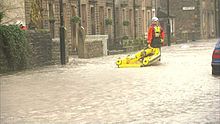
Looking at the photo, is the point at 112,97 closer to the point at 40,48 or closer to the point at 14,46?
the point at 14,46

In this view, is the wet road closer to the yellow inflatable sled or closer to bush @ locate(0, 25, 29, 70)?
bush @ locate(0, 25, 29, 70)

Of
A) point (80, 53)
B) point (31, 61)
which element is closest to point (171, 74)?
point (31, 61)

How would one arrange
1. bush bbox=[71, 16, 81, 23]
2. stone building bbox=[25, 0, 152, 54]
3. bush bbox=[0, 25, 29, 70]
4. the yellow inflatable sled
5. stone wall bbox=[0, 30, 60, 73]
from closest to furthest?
bush bbox=[0, 25, 29, 70], the yellow inflatable sled, stone wall bbox=[0, 30, 60, 73], stone building bbox=[25, 0, 152, 54], bush bbox=[71, 16, 81, 23]

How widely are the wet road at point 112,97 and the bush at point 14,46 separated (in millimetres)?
1219

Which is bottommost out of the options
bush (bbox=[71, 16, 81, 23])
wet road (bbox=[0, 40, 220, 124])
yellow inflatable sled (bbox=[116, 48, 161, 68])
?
wet road (bbox=[0, 40, 220, 124])

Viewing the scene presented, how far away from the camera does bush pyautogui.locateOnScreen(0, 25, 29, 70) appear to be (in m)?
20.1

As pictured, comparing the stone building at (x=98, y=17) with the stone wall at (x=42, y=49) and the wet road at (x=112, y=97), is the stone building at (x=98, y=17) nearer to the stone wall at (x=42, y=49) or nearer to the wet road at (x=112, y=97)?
the stone wall at (x=42, y=49)

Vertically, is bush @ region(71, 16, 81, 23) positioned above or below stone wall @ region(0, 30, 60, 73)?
above

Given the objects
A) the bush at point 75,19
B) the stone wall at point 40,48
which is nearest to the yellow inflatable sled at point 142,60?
the stone wall at point 40,48

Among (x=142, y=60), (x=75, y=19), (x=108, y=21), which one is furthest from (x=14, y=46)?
(x=108, y=21)

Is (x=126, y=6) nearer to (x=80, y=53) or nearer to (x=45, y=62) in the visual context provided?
(x=80, y=53)

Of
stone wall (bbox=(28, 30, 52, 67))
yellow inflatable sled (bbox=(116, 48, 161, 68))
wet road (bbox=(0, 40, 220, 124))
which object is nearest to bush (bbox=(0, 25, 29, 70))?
stone wall (bbox=(28, 30, 52, 67))

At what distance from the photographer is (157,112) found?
1015 centimetres

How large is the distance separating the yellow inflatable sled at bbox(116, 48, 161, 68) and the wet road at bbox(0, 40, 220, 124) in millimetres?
2444
